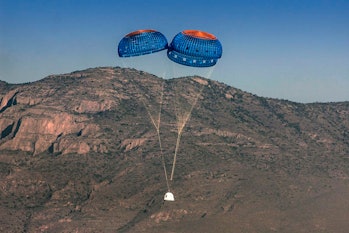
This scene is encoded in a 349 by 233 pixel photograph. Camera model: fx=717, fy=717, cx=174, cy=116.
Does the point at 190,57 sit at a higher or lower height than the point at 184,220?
higher

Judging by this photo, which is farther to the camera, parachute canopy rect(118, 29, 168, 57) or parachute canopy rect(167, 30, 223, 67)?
parachute canopy rect(118, 29, 168, 57)

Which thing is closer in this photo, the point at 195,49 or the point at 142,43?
the point at 195,49

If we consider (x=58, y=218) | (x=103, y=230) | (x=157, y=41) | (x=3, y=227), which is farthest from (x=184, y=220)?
(x=157, y=41)

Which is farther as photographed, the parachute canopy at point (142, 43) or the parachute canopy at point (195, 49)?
the parachute canopy at point (142, 43)

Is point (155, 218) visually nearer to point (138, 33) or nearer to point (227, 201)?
point (227, 201)

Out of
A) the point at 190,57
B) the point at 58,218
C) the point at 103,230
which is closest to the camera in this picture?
the point at 190,57
